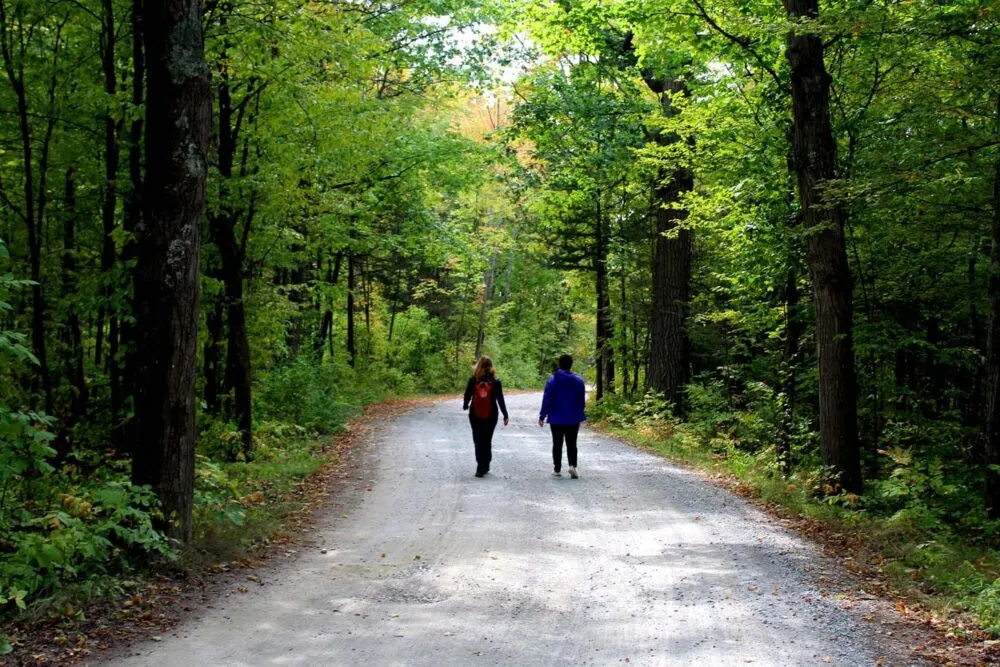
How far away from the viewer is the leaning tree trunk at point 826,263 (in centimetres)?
1020

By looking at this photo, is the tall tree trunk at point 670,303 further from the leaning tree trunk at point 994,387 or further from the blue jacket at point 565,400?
the leaning tree trunk at point 994,387

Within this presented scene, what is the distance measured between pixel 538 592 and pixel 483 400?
6.09 meters

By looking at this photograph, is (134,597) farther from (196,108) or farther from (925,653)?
(925,653)

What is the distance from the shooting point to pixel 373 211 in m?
23.2

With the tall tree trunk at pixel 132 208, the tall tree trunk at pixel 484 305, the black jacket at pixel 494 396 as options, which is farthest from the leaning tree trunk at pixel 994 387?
the tall tree trunk at pixel 484 305

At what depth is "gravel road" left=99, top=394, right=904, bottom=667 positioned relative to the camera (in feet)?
17.5

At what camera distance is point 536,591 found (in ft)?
22.0

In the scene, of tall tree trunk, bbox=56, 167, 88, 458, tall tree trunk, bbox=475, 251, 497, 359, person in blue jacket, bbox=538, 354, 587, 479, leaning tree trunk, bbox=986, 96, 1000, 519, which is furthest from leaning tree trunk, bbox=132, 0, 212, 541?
tall tree trunk, bbox=475, 251, 497, 359

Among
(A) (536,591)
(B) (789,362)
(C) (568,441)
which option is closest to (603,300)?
(B) (789,362)

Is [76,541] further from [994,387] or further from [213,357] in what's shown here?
[994,387]

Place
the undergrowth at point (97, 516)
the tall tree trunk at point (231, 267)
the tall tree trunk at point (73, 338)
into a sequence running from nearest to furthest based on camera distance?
1. the undergrowth at point (97, 516)
2. the tall tree trunk at point (73, 338)
3. the tall tree trunk at point (231, 267)

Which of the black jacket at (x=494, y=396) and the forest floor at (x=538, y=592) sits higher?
the black jacket at (x=494, y=396)

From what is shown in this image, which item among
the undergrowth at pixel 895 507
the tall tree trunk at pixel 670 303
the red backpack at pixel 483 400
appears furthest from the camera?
the tall tree trunk at pixel 670 303

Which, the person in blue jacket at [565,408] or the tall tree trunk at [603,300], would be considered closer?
the person in blue jacket at [565,408]
